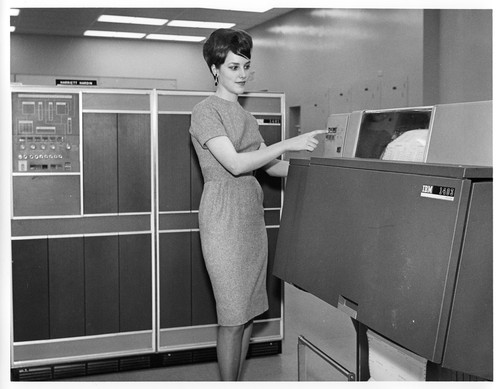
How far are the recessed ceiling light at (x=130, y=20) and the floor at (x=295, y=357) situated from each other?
5.41m

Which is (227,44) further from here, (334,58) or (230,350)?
(334,58)

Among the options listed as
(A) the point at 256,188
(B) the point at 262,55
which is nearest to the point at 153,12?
(B) the point at 262,55

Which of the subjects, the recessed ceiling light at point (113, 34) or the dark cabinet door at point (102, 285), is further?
the recessed ceiling light at point (113, 34)

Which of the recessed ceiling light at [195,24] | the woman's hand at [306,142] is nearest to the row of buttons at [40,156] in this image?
the woman's hand at [306,142]

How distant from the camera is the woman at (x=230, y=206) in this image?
2.42m

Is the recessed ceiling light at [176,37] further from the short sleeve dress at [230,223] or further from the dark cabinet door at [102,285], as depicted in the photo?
the short sleeve dress at [230,223]

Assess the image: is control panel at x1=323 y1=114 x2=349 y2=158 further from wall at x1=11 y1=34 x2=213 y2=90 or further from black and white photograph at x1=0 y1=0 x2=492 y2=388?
wall at x1=11 y1=34 x2=213 y2=90

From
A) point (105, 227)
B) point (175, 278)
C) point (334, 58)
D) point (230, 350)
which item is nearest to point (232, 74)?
point (230, 350)

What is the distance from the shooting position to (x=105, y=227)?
3.24 m

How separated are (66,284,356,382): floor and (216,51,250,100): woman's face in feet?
3.29

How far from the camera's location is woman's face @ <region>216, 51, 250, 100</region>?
244 cm

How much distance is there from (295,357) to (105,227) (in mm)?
1277

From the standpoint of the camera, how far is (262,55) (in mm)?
9375

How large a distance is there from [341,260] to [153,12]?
7530 millimetres
